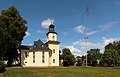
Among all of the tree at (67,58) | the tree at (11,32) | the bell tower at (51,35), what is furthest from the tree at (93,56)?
the tree at (11,32)

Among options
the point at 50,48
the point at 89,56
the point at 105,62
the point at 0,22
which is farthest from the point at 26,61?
the point at 89,56

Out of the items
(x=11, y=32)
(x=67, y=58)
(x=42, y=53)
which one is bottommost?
(x=67, y=58)

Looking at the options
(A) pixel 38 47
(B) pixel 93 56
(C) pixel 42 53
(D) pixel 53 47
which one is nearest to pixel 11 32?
(A) pixel 38 47

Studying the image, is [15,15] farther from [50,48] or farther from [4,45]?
[50,48]

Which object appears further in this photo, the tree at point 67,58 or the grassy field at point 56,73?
the tree at point 67,58

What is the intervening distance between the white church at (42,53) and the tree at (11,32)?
27.2ft

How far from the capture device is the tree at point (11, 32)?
170 ft

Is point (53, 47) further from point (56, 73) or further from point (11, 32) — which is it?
point (56, 73)

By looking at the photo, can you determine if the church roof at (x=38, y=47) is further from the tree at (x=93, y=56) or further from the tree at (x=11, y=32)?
the tree at (x=93, y=56)

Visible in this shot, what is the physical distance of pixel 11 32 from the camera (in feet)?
177

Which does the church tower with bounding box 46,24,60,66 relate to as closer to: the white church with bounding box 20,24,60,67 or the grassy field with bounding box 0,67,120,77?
the white church with bounding box 20,24,60,67

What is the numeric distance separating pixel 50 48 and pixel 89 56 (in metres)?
43.5

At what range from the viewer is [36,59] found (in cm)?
6650

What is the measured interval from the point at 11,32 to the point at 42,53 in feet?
51.9
